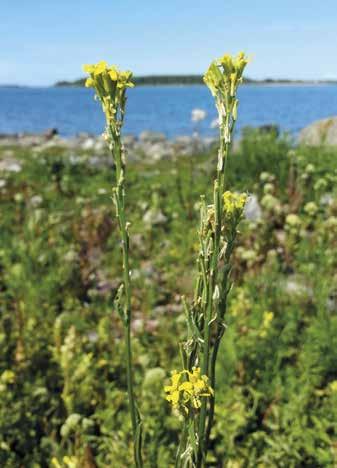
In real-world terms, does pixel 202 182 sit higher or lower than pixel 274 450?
higher

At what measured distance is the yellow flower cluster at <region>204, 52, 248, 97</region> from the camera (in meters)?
1.28

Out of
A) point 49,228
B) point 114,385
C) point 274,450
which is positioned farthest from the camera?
point 49,228

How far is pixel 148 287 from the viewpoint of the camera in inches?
194

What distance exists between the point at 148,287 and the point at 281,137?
4.07m

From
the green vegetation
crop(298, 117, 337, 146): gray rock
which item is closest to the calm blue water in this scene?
crop(298, 117, 337, 146): gray rock

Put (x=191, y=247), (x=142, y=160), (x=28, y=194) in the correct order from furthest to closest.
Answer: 1. (x=142, y=160)
2. (x=28, y=194)
3. (x=191, y=247)

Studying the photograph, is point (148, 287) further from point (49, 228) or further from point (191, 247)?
point (49, 228)

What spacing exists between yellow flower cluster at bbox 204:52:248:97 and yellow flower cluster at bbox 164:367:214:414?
64cm

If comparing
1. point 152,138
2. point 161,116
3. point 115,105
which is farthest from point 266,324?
point 161,116

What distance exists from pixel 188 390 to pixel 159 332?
9.51 feet

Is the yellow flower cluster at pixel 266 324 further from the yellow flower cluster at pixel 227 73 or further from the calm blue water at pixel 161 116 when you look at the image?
the calm blue water at pixel 161 116

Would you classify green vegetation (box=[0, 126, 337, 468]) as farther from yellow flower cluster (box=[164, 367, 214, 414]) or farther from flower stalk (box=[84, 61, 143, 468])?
flower stalk (box=[84, 61, 143, 468])

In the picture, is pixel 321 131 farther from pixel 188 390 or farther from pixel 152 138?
pixel 152 138

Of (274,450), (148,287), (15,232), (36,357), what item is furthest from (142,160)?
(274,450)
